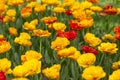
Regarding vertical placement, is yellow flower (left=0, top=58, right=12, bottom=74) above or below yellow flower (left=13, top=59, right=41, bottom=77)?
below

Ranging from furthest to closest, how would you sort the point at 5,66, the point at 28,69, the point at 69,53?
1. the point at 69,53
2. the point at 5,66
3. the point at 28,69

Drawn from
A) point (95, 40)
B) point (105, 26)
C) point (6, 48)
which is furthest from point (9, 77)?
point (105, 26)

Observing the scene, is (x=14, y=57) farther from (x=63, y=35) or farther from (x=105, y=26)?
(x=105, y=26)

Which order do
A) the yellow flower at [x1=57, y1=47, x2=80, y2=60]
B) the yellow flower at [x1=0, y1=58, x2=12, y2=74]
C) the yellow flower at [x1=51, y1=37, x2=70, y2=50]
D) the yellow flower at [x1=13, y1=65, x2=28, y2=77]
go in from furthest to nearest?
1. the yellow flower at [x1=51, y1=37, x2=70, y2=50]
2. the yellow flower at [x1=57, y1=47, x2=80, y2=60]
3. the yellow flower at [x1=0, y1=58, x2=12, y2=74]
4. the yellow flower at [x1=13, y1=65, x2=28, y2=77]

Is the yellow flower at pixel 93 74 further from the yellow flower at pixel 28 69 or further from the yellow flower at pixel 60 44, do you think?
the yellow flower at pixel 60 44

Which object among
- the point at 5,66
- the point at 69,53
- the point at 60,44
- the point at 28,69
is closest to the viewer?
the point at 28,69

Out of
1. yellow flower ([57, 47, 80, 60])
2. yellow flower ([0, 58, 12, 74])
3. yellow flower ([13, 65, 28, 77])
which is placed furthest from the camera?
yellow flower ([57, 47, 80, 60])

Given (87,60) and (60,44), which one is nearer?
(87,60)

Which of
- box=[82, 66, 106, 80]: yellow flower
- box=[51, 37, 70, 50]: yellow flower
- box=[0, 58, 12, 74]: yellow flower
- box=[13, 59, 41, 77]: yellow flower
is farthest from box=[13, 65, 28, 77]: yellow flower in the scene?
box=[51, 37, 70, 50]: yellow flower

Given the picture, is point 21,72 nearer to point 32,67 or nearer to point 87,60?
point 32,67

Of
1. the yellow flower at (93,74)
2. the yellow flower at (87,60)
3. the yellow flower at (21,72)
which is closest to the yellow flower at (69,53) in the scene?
the yellow flower at (87,60)

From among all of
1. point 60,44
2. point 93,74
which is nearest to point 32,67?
point 93,74

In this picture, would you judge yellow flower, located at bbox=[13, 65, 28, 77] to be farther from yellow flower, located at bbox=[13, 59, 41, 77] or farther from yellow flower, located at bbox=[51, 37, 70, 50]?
yellow flower, located at bbox=[51, 37, 70, 50]

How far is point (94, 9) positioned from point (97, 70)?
1950mm
